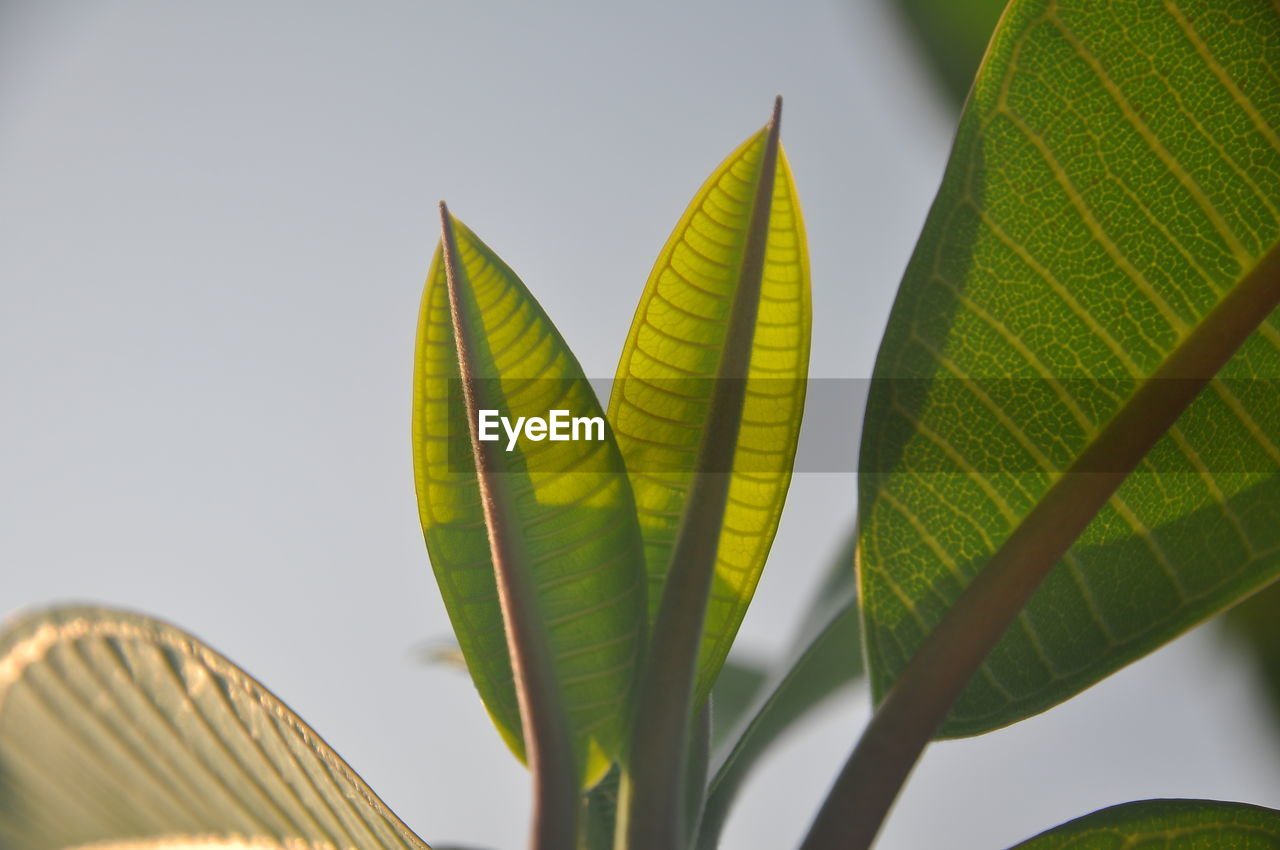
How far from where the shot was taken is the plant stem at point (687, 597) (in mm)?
517

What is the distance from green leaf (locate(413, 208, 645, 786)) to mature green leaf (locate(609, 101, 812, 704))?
0.04 m

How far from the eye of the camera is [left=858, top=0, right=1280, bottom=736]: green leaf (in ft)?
1.90

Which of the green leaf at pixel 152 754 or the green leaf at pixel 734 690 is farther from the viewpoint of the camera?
the green leaf at pixel 734 690

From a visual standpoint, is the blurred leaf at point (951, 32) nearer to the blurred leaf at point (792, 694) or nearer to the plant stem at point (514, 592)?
the blurred leaf at point (792, 694)

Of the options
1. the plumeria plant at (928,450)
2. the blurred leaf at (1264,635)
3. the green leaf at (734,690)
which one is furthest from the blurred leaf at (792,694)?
the blurred leaf at (1264,635)

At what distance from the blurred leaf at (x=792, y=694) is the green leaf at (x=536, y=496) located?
0.14 meters

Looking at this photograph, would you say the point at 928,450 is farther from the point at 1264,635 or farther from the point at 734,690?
the point at 1264,635

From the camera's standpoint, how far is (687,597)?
21.4 inches

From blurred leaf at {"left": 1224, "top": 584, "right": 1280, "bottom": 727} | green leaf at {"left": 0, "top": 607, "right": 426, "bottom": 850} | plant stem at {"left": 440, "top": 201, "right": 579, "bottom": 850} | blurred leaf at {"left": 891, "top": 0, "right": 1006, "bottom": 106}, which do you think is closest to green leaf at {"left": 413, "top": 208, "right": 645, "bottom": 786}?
plant stem at {"left": 440, "top": 201, "right": 579, "bottom": 850}

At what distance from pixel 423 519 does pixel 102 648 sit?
20 centimetres

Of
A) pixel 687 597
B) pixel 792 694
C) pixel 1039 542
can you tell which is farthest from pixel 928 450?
pixel 792 694

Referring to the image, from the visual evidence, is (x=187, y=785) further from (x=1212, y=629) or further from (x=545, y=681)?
(x=1212, y=629)

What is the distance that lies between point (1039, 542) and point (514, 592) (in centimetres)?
32

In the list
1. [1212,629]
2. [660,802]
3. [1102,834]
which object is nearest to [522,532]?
[660,802]
